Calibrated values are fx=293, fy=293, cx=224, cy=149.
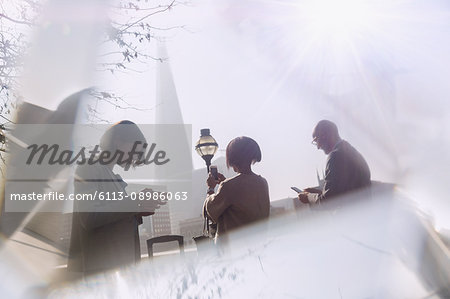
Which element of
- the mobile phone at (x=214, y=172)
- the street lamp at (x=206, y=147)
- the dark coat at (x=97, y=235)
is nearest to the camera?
the dark coat at (x=97, y=235)

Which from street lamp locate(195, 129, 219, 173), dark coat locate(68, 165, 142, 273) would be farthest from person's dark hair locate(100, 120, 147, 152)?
street lamp locate(195, 129, 219, 173)

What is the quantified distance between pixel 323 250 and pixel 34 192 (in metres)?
5.67

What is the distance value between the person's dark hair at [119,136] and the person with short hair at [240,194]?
739 millimetres

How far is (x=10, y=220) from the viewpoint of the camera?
6.80 metres

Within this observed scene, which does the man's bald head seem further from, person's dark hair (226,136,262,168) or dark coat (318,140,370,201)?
person's dark hair (226,136,262,168)

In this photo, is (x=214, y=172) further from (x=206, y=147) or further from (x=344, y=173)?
(x=344, y=173)

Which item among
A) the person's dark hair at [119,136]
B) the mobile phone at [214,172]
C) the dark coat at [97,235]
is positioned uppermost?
the person's dark hair at [119,136]

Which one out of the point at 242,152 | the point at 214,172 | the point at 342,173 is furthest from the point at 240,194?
the point at 342,173

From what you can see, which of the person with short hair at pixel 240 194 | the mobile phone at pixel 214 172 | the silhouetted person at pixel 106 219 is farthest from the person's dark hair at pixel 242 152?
the silhouetted person at pixel 106 219

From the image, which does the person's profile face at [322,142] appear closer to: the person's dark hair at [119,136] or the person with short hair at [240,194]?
the person with short hair at [240,194]

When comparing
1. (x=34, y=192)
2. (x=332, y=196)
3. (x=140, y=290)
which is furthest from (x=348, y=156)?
(x=34, y=192)

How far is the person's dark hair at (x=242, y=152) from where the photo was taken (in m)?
2.16

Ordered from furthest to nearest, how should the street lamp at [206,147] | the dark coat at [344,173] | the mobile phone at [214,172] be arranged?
the street lamp at [206,147], the mobile phone at [214,172], the dark coat at [344,173]

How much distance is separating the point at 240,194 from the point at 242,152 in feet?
1.02
